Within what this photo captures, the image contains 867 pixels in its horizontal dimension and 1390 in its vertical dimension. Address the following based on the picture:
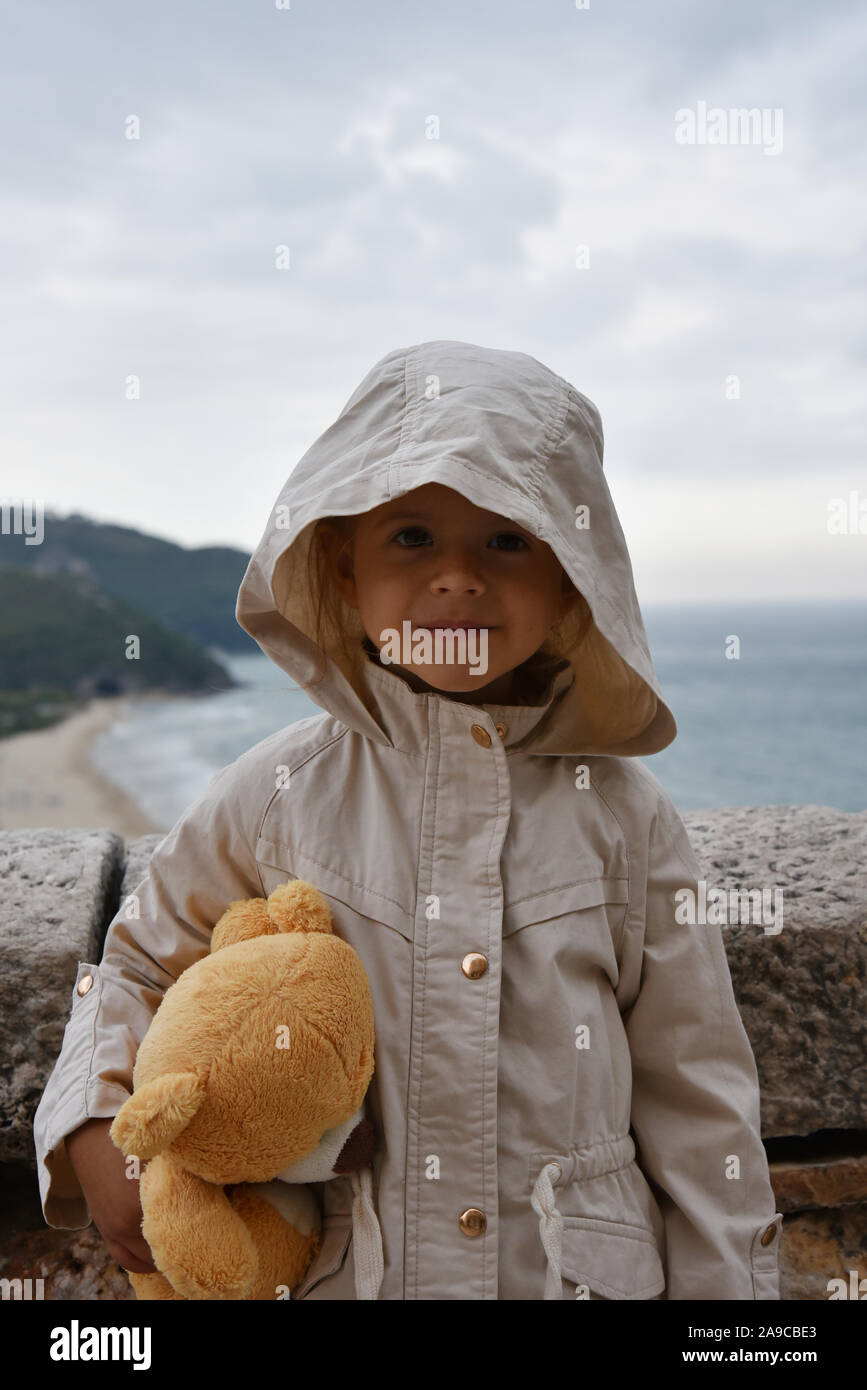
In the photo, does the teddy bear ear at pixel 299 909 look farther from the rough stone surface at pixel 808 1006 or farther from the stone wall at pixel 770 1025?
the rough stone surface at pixel 808 1006

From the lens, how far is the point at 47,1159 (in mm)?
1242

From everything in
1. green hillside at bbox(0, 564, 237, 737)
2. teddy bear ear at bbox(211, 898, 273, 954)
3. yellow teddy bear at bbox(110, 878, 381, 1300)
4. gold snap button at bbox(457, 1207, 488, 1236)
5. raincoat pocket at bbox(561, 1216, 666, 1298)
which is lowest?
raincoat pocket at bbox(561, 1216, 666, 1298)

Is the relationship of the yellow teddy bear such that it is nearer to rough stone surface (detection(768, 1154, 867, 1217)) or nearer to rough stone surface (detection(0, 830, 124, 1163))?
rough stone surface (detection(0, 830, 124, 1163))

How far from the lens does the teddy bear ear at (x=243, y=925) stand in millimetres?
1238

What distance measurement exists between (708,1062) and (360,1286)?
563mm

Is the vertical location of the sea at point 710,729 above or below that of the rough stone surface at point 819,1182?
above

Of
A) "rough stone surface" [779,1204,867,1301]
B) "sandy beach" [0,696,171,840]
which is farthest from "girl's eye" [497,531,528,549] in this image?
"sandy beach" [0,696,171,840]

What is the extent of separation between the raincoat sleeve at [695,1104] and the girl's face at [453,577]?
1.20 ft

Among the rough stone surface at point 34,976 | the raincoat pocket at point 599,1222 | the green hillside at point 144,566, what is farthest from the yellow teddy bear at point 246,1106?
the green hillside at point 144,566

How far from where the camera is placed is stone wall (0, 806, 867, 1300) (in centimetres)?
148

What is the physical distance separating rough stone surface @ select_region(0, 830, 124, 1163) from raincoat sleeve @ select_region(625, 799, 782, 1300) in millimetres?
864

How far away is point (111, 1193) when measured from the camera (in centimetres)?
117

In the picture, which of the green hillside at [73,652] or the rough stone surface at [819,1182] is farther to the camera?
the green hillside at [73,652]
